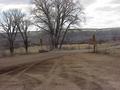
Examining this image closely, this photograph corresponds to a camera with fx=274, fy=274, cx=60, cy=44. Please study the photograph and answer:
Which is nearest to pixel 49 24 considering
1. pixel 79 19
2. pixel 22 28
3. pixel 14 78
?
pixel 79 19

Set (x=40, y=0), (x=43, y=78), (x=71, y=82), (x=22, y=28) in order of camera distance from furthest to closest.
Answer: (x=22, y=28), (x=40, y=0), (x=43, y=78), (x=71, y=82)

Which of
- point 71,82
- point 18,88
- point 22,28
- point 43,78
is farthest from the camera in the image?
point 22,28

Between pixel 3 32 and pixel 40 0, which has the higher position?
pixel 40 0

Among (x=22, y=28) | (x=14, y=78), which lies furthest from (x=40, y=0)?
(x=14, y=78)

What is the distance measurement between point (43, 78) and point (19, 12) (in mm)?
60660

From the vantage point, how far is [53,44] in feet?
189

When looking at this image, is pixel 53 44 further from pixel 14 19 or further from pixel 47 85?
pixel 47 85

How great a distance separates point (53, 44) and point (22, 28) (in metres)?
15.2

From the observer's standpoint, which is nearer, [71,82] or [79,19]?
[71,82]

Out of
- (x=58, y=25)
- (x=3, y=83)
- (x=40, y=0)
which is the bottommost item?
(x=3, y=83)

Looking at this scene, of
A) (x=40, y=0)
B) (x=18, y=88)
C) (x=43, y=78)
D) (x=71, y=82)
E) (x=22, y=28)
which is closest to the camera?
(x=18, y=88)

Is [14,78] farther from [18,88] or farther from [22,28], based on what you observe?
[22,28]

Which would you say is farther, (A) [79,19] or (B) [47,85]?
(A) [79,19]

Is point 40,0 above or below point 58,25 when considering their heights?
above
